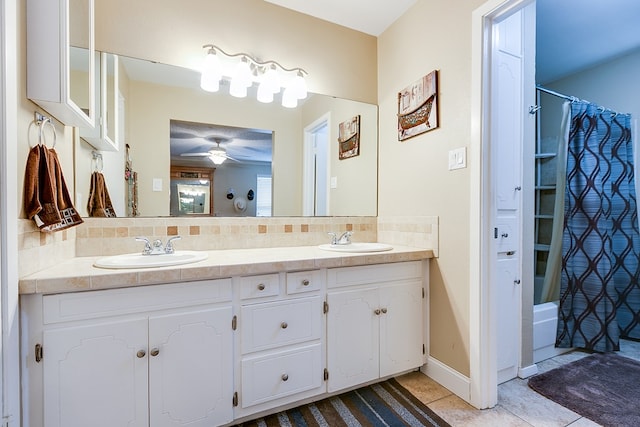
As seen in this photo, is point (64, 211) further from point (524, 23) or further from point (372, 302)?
point (524, 23)

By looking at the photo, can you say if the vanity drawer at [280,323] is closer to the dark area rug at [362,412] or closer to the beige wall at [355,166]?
the dark area rug at [362,412]

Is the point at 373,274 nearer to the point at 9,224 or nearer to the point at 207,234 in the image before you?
the point at 207,234

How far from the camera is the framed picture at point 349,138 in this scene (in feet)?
7.34

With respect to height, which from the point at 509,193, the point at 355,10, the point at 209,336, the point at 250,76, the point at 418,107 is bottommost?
the point at 209,336

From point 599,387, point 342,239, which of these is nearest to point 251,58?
point 342,239

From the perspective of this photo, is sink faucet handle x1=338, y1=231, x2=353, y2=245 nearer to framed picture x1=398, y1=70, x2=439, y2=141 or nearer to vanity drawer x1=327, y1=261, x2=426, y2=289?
vanity drawer x1=327, y1=261, x2=426, y2=289

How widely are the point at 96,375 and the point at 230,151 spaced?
1293 millimetres

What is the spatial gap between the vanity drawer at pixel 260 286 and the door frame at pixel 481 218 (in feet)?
3.31

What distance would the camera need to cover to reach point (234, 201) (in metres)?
1.88

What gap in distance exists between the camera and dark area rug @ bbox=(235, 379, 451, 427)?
4.65 feet

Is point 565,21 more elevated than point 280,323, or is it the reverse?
point 565,21

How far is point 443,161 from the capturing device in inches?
68.2

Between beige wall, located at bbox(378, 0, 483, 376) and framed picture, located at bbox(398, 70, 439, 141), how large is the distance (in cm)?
4

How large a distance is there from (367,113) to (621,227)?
2.17 meters
